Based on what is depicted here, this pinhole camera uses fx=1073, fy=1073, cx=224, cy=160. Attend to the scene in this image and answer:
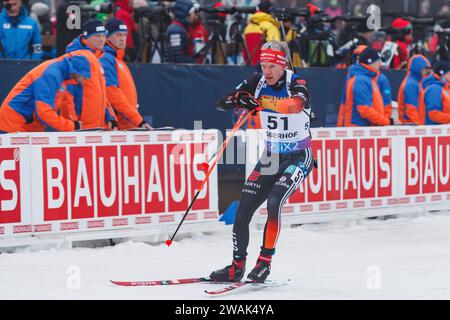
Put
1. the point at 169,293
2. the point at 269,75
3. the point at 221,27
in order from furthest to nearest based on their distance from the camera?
the point at 221,27 < the point at 269,75 < the point at 169,293

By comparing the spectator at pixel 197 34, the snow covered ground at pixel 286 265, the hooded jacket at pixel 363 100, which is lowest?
the snow covered ground at pixel 286 265

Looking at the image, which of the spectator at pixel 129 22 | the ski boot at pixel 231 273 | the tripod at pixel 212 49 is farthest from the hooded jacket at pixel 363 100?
the ski boot at pixel 231 273

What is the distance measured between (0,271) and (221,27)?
6.94 meters

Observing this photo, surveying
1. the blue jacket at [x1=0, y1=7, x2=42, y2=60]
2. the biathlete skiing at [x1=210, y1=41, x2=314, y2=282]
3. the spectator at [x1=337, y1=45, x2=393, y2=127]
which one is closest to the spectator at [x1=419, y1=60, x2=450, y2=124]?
the spectator at [x1=337, y1=45, x2=393, y2=127]

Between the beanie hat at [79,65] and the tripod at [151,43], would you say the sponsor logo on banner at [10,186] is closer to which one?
the beanie hat at [79,65]

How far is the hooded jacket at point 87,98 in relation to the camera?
41.5ft

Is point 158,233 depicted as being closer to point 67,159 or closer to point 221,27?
point 67,159

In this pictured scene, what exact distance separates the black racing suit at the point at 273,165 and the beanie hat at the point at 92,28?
3.24 metres

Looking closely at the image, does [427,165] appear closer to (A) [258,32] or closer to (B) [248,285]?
(A) [258,32]

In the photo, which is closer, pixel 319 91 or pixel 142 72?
pixel 142 72

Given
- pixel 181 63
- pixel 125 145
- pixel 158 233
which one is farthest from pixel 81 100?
pixel 181 63

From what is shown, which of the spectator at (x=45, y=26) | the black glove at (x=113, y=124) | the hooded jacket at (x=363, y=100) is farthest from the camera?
the hooded jacket at (x=363, y=100)

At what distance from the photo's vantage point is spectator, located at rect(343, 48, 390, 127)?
50.1 ft
